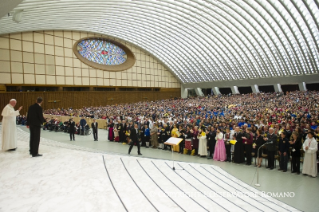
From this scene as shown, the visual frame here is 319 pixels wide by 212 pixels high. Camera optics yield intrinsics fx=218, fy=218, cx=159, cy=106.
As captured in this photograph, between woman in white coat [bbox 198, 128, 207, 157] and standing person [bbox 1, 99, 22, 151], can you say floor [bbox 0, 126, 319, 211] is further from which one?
woman in white coat [bbox 198, 128, 207, 157]

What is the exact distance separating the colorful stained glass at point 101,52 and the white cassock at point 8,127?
38.2m

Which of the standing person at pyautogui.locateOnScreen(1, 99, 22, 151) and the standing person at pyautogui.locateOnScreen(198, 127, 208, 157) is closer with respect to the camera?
the standing person at pyautogui.locateOnScreen(1, 99, 22, 151)

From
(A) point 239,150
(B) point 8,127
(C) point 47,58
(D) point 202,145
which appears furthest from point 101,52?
(B) point 8,127

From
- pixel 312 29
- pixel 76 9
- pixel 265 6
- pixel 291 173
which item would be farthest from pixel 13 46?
pixel 312 29

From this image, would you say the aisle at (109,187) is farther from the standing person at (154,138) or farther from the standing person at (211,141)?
the standing person at (154,138)

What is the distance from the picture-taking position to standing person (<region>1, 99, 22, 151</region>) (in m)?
6.43

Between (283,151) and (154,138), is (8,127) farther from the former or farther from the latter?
(283,151)

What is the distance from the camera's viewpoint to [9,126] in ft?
21.4

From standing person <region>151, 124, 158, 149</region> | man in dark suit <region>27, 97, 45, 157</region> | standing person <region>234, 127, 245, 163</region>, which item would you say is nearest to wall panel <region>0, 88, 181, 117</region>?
standing person <region>151, 124, 158, 149</region>

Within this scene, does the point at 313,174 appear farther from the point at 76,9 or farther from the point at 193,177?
the point at 76,9

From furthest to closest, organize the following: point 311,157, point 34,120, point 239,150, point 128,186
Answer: point 239,150
point 311,157
point 34,120
point 128,186

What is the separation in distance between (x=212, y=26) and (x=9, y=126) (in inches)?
1374

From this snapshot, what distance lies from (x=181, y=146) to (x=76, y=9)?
25.8 metres

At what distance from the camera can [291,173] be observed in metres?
8.34
